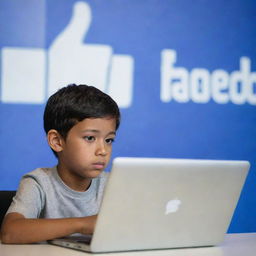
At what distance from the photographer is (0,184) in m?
2.92

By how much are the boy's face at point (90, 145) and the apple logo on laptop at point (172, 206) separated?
39cm

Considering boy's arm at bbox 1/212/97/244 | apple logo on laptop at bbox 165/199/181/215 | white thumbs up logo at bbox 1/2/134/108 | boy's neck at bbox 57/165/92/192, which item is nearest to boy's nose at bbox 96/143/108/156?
boy's neck at bbox 57/165/92/192

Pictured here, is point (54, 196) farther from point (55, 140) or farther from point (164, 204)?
point (164, 204)

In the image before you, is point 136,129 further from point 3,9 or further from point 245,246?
point 245,246

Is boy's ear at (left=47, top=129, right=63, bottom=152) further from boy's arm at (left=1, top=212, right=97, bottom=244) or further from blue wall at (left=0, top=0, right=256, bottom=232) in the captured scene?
blue wall at (left=0, top=0, right=256, bottom=232)

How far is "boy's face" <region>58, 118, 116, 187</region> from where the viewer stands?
5.10 feet

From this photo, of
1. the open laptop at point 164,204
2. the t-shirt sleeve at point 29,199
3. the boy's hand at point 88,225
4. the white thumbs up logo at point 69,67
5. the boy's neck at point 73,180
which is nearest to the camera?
the open laptop at point 164,204

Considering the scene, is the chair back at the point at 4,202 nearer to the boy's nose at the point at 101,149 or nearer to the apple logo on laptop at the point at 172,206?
the boy's nose at the point at 101,149

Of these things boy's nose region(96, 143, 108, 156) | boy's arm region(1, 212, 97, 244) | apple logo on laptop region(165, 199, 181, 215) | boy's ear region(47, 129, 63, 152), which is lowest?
boy's arm region(1, 212, 97, 244)

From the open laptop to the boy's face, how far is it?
308 millimetres

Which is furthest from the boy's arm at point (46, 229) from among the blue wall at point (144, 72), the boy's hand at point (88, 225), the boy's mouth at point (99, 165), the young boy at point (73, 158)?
the blue wall at point (144, 72)

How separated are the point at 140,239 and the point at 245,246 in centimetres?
26

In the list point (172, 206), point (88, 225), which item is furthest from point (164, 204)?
point (88, 225)

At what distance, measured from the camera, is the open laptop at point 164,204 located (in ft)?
3.66
